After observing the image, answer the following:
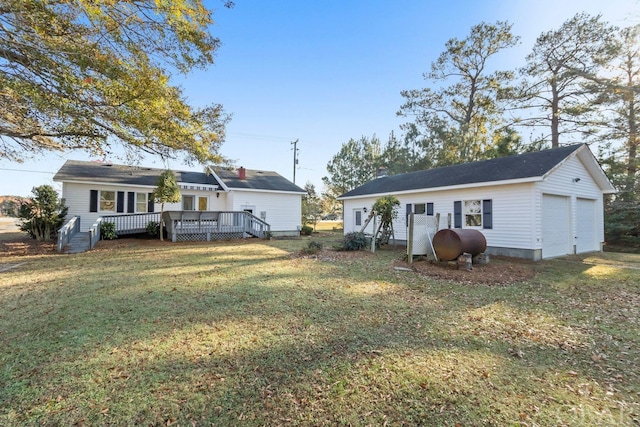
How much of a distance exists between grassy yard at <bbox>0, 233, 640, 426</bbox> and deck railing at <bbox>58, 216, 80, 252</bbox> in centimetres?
531

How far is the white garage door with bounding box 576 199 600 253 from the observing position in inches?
499

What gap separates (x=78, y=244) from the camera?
1186cm

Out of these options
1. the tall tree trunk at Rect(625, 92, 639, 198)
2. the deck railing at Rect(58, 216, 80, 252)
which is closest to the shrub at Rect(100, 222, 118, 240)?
the deck railing at Rect(58, 216, 80, 252)

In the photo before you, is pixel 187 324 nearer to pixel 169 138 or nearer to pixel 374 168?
pixel 169 138

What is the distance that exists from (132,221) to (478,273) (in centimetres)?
1663

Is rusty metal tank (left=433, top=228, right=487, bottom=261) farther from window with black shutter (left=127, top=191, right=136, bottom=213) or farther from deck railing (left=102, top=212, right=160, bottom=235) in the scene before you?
window with black shutter (left=127, top=191, right=136, bottom=213)

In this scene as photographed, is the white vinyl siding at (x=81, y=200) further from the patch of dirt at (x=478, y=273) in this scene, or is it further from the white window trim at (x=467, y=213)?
the white window trim at (x=467, y=213)

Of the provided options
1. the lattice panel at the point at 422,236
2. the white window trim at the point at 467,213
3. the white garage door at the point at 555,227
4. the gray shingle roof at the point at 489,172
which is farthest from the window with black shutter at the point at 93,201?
the white garage door at the point at 555,227

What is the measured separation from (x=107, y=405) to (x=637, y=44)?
26.8 metres

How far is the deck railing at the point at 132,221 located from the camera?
15.1 metres

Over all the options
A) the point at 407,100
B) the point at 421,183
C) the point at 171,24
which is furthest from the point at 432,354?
the point at 407,100

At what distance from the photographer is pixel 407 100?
25734 millimetres

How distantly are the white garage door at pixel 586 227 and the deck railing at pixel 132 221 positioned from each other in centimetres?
2107

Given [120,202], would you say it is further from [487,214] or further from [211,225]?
[487,214]
